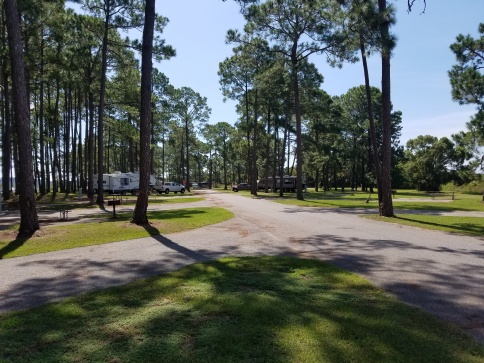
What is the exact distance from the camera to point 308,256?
8.52 meters

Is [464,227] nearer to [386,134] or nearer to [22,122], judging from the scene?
[386,134]

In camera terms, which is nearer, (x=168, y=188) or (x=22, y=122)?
(x=22, y=122)

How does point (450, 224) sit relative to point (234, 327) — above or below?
below

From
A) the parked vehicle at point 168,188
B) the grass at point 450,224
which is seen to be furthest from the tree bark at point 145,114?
the parked vehicle at point 168,188

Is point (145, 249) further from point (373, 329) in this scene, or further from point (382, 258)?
point (373, 329)

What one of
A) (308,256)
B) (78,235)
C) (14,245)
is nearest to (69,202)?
(78,235)

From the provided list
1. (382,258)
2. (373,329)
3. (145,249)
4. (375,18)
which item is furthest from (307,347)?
(375,18)

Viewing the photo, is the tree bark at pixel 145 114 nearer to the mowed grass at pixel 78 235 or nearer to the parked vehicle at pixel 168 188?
the mowed grass at pixel 78 235

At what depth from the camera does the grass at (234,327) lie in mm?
3432

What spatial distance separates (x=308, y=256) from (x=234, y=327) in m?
4.76

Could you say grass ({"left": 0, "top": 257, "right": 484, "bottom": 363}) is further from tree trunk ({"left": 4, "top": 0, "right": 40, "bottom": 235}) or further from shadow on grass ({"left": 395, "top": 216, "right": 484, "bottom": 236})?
shadow on grass ({"left": 395, "top": 216, "right": 484, "bottom": 236})

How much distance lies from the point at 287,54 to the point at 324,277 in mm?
27419

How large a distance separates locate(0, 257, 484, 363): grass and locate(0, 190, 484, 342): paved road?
0.60m

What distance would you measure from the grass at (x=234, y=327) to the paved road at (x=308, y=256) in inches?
23.5
